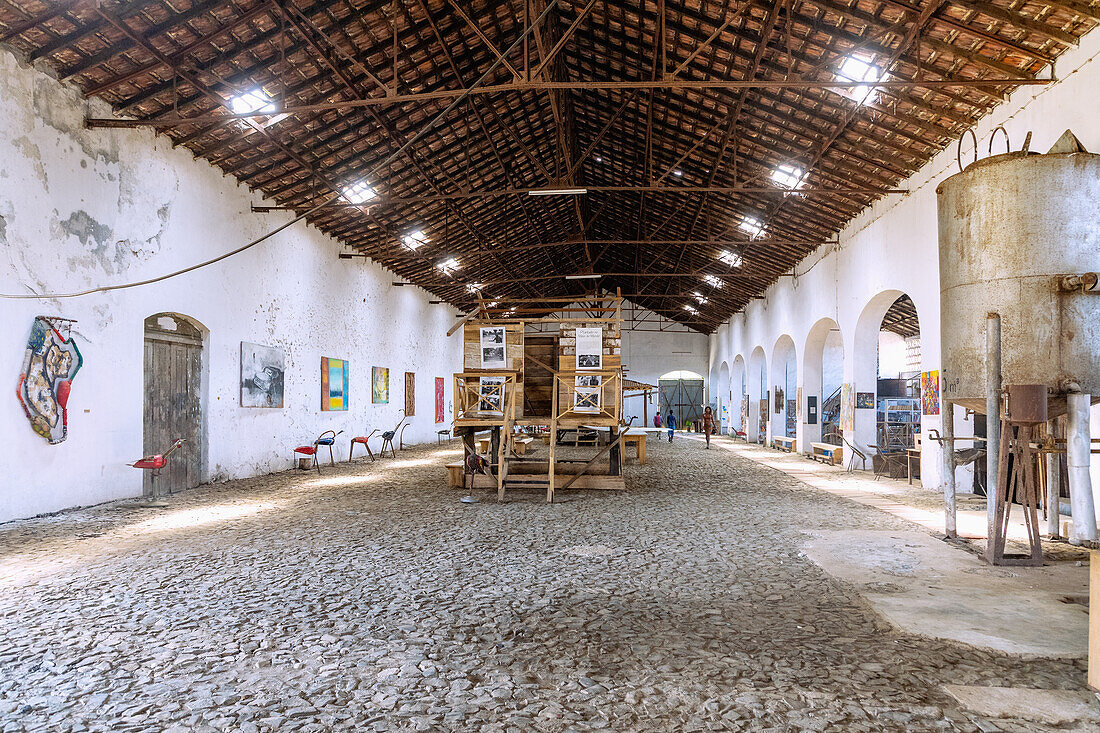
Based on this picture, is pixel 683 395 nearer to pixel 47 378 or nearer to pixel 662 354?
pixel 662 354

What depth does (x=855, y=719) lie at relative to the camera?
305cm

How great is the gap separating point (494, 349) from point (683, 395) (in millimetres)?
28510

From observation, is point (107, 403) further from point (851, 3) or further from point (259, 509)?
point (851, 3)

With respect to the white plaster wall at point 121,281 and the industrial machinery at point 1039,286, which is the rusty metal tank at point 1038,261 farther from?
the white plaster wall at point 121,281

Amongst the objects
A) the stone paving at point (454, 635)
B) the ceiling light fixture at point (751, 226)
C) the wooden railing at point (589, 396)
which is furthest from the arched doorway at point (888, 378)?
the stone paving at point (454, 635)

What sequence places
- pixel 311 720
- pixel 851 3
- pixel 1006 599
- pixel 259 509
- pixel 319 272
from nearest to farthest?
pixel 311 720, pixel 1006 599, pixel 851 3, pixel 259 509, pixel 319 272

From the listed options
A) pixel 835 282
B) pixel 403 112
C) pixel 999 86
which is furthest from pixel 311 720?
pixel 835 282

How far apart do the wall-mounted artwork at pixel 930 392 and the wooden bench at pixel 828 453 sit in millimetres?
4307

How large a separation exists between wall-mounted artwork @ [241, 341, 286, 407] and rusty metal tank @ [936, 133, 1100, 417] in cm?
1172

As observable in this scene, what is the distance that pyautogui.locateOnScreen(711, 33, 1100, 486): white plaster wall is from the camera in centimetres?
776

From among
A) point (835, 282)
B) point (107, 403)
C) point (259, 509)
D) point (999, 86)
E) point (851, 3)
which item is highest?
point (851, 3)

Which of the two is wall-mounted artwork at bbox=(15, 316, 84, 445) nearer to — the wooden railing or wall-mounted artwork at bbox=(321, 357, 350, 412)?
the wooden railing

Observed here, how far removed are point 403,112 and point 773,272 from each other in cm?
1401

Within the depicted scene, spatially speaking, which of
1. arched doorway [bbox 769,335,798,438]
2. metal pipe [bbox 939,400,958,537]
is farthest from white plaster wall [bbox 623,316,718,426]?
metal pipe [bbox 939,400,958,537]
